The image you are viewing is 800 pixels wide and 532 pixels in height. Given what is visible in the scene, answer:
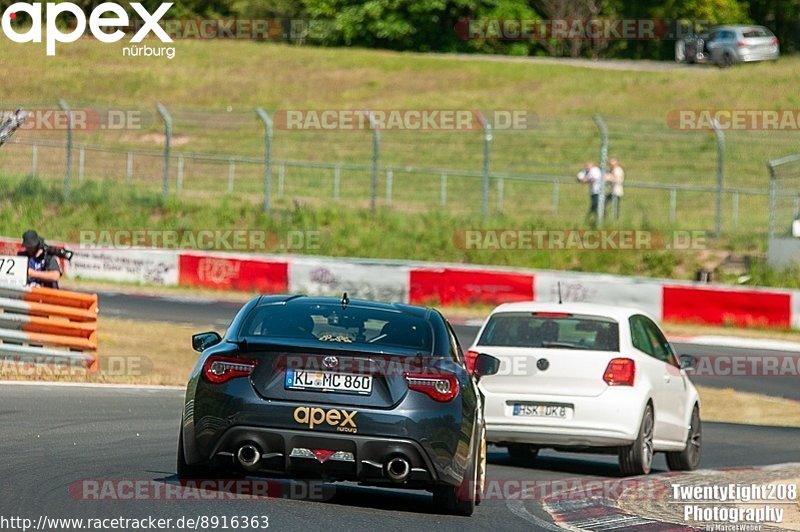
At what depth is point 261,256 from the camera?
30.1 meters

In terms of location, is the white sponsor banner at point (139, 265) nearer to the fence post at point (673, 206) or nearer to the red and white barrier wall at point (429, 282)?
the red and white barrier wall at point (429, 282)

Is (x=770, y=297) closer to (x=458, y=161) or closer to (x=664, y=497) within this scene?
(x=664, y=497)

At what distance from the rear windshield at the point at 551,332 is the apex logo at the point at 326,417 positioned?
4619mm

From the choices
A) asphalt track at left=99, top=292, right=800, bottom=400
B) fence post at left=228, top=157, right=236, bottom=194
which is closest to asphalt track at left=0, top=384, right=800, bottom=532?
asphalt track at left=99, top=292, right=800, bottom=400

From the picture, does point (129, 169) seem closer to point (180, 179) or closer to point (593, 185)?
point (180, 179)

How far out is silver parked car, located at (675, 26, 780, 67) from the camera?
58.5 metres

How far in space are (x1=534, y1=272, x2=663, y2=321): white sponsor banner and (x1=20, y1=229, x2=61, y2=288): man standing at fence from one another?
10.5 metres

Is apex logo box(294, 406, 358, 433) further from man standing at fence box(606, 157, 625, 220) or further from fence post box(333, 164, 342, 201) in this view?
fence post box(333, 164, 342, 201)

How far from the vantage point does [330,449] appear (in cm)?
854

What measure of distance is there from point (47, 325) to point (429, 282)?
1208 cm

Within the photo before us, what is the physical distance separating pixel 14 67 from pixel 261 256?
89.9 ft

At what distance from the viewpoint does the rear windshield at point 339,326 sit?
29.8 feet
